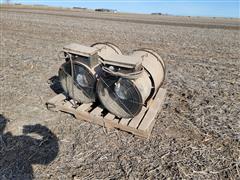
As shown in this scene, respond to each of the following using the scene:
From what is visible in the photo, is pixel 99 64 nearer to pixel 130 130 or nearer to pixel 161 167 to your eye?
pixel 130 130

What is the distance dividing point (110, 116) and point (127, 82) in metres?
0.72

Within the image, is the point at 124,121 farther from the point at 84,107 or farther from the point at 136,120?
the point at 84,107

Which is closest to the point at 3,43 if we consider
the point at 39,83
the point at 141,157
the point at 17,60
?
the point at 17,60

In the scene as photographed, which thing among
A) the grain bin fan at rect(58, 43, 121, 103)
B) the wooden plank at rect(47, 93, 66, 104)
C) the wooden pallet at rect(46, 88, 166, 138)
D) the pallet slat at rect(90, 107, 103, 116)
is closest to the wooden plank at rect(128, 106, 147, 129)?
the wooden pallet at rect(46, 88, 166, 138)

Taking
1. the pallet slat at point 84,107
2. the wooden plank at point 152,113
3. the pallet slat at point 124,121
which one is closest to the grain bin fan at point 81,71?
the pallet slat at point 84,107

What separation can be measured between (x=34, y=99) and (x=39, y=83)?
2.57 ft

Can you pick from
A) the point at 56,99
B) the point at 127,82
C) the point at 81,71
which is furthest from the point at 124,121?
the point at 56,99

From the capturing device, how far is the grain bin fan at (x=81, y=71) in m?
3.32

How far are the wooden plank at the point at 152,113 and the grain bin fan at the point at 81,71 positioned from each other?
3.10 ft

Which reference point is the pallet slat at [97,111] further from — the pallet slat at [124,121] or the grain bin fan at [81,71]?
the pallet slat at [124,121]

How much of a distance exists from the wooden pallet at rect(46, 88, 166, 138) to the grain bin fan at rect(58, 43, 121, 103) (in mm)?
188

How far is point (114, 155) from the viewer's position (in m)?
2.90

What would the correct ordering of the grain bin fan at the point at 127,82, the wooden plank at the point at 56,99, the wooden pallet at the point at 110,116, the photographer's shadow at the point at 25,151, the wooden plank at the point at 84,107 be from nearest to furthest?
1. the photographer's shadow at the point at 25,151
2. the grain bin fan at the point at 127,82
3. the wooden pallet at the point at 110,116
4. the wooden plank at the point at 84,107
5. the wooden plank at the point at 56,99

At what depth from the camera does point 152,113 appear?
11.7 ft
